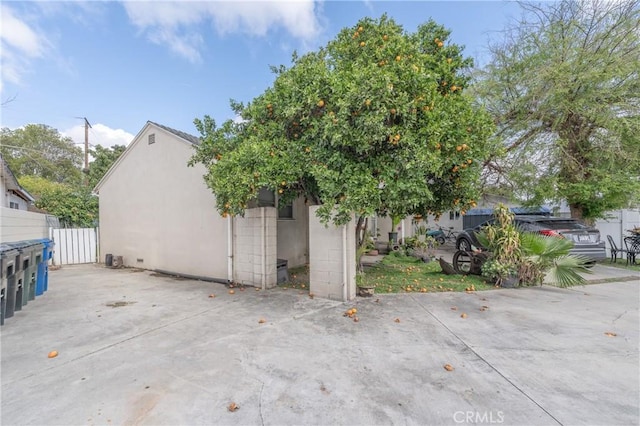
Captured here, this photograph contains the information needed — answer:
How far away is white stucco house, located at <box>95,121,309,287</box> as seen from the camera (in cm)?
634

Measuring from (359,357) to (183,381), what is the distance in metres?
1.70

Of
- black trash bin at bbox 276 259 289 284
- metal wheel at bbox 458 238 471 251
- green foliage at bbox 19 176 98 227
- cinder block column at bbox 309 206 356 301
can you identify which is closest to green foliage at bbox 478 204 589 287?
metal wheel at bbox 458 238 471 251

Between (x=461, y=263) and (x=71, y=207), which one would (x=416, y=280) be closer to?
(x=461, y=263)

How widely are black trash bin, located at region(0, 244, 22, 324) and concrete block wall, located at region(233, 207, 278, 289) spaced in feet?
11.5

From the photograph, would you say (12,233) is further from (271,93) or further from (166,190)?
(271,93)

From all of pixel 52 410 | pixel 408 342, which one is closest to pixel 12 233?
pixel 52 410

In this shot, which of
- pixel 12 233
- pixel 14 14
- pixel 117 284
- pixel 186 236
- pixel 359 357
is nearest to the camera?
pixel 359 357

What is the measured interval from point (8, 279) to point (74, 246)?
7398 mm

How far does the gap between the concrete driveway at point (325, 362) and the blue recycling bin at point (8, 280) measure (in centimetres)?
24

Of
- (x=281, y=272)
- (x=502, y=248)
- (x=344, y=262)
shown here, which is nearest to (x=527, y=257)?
(x=502, y=248)

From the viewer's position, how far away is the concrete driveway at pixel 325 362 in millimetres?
2168

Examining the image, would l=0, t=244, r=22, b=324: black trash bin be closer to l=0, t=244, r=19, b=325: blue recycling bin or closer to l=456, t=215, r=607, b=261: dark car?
l=0, t=244, r=19, b=325: blue recycling bin

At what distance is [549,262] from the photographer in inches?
222

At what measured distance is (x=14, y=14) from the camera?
19.9 ft
